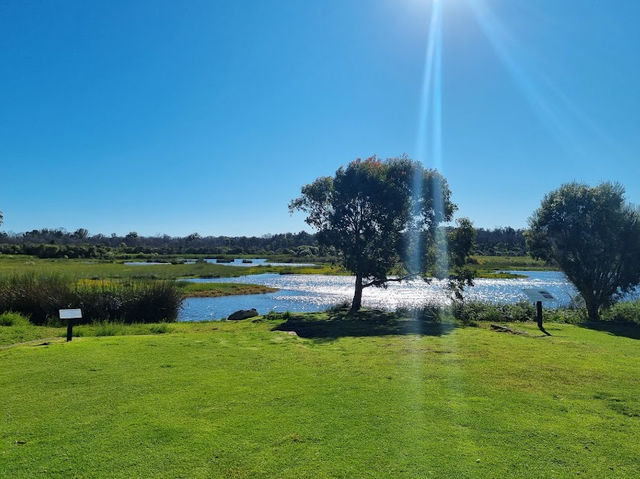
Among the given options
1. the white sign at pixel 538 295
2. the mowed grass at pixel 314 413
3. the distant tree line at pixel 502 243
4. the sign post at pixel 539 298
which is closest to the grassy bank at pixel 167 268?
the distant tree line at pixel 502 243

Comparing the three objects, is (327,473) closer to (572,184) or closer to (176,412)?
(176,412)

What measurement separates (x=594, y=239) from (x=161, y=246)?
504 feet

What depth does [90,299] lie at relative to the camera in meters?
18.5

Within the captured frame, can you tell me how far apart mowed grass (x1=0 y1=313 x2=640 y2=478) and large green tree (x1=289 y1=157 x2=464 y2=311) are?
1087 centimetres

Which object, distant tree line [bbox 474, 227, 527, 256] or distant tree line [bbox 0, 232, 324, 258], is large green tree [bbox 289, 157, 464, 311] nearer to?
distant tree line [bbox 0, 232, 324, 258]

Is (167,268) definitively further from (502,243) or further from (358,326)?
(502,243)

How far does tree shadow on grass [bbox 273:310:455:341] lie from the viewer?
14117 mm

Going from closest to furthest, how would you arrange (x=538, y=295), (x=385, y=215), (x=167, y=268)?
(x=538, y=295), (x=385, y=215), (x=167, y=268)

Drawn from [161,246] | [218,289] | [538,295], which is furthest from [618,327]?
[161,246]

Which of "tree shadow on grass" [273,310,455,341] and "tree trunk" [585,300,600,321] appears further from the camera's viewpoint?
"tree trunk" [585,300,600,321]

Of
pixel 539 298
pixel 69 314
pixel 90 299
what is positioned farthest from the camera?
pixel 90 299

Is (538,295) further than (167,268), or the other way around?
(167,268)

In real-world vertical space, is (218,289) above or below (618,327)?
below

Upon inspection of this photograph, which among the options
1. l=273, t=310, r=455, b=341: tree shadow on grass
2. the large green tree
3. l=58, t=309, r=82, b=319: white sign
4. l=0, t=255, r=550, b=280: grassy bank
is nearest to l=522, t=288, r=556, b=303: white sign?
l=273, t=310, r=455, b=341: tree shadow on grass
